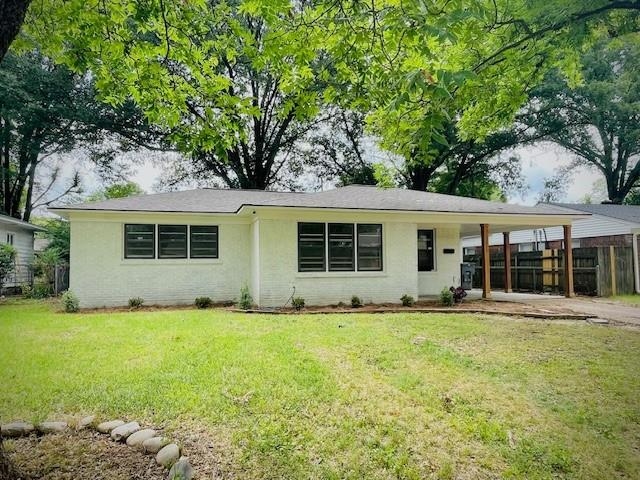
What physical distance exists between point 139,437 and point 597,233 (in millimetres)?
21961

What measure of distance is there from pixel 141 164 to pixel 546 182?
3189cm

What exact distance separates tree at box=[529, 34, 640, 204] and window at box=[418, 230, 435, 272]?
15.3 metres

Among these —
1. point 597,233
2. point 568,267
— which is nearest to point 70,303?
point 568,267

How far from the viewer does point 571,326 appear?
8.54 m

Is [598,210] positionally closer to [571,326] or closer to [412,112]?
[571,326]

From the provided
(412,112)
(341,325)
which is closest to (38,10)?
(412,112)

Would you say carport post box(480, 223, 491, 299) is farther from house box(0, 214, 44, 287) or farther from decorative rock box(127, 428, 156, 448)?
house box(0, 214, 44, 287)

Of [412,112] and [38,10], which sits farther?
[412,112]

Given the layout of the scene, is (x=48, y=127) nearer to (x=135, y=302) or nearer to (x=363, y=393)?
(x=135, y=302)

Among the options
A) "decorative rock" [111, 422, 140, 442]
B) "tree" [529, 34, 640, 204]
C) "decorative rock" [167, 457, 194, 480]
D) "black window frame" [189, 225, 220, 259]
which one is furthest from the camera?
"tree" [529, 34, 640, 204]

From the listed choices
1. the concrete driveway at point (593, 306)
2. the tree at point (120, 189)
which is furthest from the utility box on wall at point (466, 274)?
the tree at point (120, 189)

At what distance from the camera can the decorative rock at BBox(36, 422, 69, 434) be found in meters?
3.74

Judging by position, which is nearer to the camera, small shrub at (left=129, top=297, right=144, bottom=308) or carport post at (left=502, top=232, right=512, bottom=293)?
small shrub at (left=129, top=297, right=144, bottom=308)

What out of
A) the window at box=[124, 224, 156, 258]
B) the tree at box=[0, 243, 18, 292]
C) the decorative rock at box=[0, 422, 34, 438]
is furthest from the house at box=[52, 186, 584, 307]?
the decorative rock at box=[0, 422, 34, 438]
